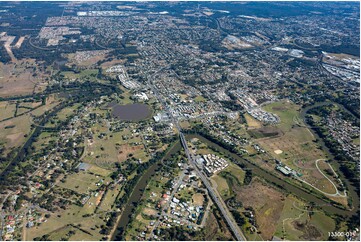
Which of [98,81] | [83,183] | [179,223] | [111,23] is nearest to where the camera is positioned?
[179,223]

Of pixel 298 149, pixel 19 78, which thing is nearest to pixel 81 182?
pixel 298 149

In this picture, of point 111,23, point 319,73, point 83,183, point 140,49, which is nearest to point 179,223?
point 83,183

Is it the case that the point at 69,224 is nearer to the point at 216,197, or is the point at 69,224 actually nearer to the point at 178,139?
the point at 216,197

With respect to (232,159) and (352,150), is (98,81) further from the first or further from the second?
(352,150)

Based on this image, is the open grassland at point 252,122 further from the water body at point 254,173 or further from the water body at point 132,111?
the water body at point 132,111

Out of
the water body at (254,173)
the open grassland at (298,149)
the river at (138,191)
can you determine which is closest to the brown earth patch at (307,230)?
the water body at (254,173)

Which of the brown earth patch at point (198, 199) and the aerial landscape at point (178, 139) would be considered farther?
the brown earth patch at point (198, 199)
